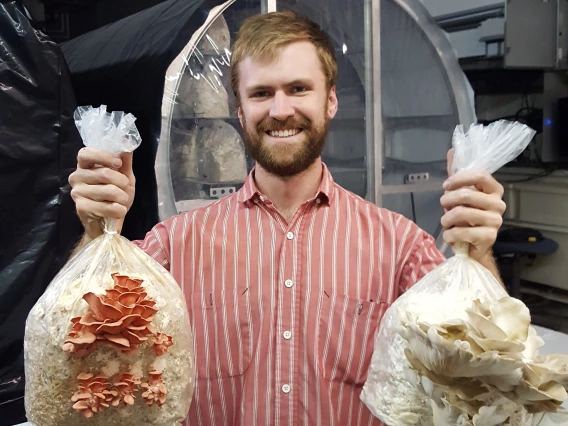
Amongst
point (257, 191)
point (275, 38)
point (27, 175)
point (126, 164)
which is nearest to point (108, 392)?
point (126, 164)

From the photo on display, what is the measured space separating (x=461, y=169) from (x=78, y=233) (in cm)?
126

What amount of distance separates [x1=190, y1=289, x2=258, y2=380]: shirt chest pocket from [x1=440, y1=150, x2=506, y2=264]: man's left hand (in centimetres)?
50

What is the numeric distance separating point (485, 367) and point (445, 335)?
0.05m

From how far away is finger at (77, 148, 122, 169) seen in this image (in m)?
0.87

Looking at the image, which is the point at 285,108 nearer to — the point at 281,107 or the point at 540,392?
the point at 281,107

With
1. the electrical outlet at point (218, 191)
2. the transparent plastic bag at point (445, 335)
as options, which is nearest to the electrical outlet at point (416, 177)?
the electrical outlet at point (218, 191)

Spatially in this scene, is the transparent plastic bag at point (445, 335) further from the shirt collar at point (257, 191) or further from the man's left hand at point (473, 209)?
the shirt collar at point (257, 191)

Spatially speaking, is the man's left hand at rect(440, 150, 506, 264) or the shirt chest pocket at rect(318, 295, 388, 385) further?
the shirt chest pocket at rect(318, 295, 388, 385)

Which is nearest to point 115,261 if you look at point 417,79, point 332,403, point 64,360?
point 64,360

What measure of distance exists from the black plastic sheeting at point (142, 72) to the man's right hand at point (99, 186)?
892 mm

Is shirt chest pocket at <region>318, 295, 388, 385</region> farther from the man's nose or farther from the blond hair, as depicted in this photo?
the blond hair

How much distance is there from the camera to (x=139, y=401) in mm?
751

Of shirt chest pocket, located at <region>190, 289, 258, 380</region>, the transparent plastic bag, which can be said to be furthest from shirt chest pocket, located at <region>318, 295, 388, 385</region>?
the transparent plastic bag

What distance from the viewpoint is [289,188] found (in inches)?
49.7
